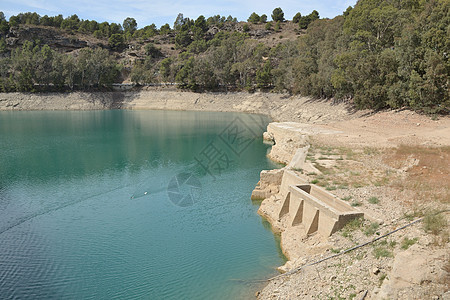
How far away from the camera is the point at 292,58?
71500 mm

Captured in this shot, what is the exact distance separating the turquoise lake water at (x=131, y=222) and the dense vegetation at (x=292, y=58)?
16.0 meters

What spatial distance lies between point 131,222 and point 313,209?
377 inches

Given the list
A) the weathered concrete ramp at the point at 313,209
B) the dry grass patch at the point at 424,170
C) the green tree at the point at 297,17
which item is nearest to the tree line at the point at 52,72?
the weathered concrete ramp at the point at 313,209

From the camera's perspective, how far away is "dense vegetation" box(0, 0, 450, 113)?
34.6 m

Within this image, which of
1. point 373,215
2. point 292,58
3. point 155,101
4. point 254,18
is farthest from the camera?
point 254,18

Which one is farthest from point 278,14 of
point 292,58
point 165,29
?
point 292,58

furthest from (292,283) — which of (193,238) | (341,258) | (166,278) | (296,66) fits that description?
(296,66)

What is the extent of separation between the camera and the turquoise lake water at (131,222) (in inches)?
539

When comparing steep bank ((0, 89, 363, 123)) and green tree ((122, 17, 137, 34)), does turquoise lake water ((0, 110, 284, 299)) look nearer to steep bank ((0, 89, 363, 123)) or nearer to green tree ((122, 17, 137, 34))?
steep bank ((0, 89, 363, 123))

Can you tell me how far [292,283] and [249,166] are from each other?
18.8 metres

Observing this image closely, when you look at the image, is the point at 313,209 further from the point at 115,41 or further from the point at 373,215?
the point at 115,41

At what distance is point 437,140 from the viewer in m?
26.6

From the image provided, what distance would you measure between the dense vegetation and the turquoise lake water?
631 inches

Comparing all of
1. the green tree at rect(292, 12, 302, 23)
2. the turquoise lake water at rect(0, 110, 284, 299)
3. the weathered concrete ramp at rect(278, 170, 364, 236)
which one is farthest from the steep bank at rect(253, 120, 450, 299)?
the green tree at rect(292, 12, 302, 23)
